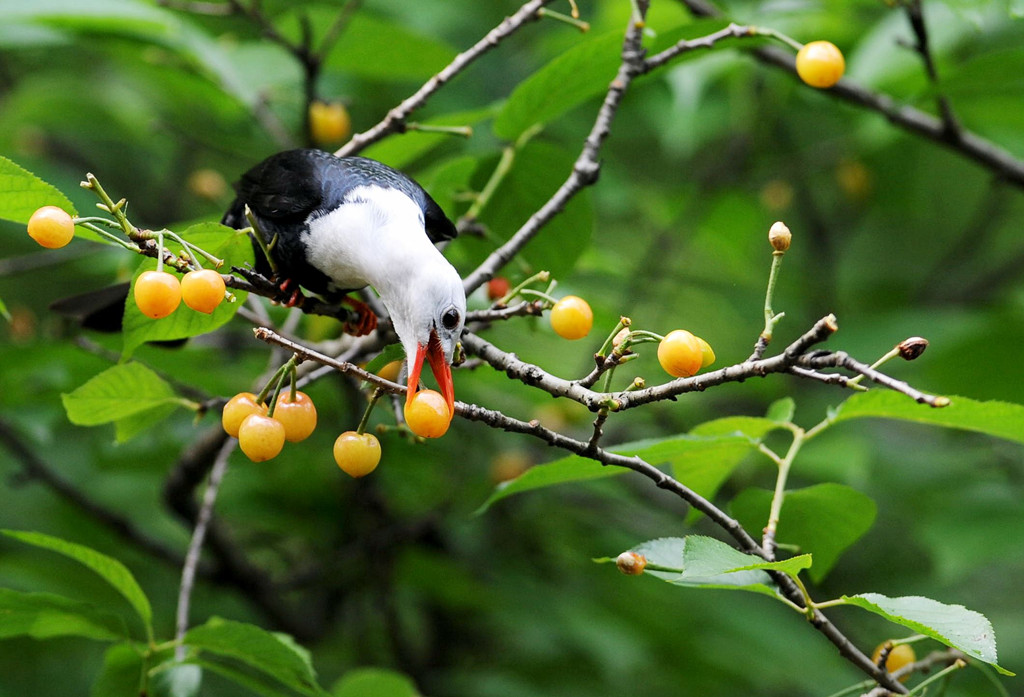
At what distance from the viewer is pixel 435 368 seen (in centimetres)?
180

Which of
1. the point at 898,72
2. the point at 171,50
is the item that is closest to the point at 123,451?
the point at 171,50

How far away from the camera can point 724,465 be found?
1.96 m

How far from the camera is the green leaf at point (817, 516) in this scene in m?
1.90

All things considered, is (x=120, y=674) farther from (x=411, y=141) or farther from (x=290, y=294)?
(x=411, y=141)

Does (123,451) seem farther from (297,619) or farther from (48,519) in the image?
(297,619)

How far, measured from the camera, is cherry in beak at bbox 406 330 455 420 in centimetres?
165

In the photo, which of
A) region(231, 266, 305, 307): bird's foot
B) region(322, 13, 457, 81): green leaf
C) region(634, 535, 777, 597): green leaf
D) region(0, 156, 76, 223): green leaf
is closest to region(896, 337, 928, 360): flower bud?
region(634, 535, 777, 597): green leaf

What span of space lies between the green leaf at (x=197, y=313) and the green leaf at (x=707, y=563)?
2.94 feet

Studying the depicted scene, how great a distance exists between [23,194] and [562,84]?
1246 mm

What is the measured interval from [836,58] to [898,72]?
1.71 metres

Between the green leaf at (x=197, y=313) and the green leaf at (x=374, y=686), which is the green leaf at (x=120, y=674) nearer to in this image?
the green leaf at (x=374, y=686)

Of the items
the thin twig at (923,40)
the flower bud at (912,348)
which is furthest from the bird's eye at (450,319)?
the thin twig at (923,40)

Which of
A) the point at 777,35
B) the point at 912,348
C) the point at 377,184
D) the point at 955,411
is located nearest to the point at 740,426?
the point at 955,411

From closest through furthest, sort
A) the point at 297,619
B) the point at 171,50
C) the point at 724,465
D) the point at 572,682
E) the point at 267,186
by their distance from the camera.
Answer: the point at 724,465
the point at 267,186
the point at 171,50
the point at 297,619
the point at 572,682
